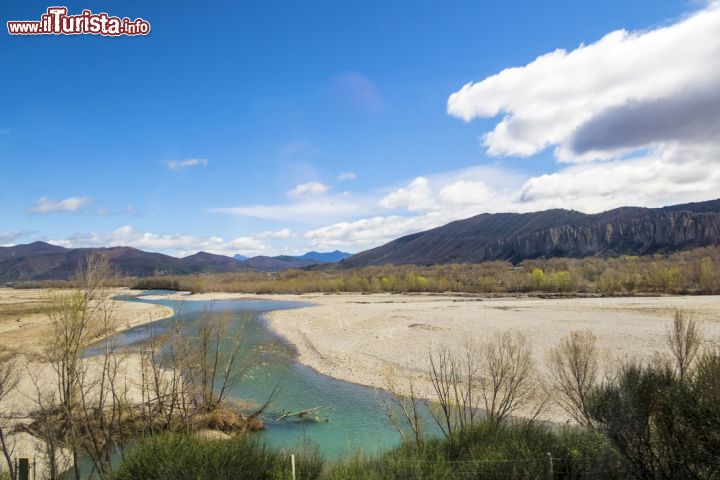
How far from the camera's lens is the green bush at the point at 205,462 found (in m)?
9.61

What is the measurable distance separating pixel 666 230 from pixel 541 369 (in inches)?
7122

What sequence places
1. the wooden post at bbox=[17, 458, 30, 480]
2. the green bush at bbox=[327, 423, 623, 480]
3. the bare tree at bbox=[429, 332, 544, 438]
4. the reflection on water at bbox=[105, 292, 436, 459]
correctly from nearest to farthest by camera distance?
the green bush at bbox=[327, 423, 623, 480]
the wooden post at bbox=[17, 458, 30, 480]
the bare tree at bbox=[429, 332, 544, 438]
the reflection on water at bbox=[105, 292, 436, 459]

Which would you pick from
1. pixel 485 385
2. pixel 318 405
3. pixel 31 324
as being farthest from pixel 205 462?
pixel 31 324

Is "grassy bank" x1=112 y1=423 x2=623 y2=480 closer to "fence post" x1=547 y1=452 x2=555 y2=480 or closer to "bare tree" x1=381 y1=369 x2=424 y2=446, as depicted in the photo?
"fence post" x1=547 y1=452 x2=555 y2=480

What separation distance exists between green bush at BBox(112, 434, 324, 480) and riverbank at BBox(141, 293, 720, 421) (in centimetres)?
1421

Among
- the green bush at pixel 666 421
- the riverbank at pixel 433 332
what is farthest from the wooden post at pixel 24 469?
the riverbank at pixel 433 332

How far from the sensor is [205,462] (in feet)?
32.4

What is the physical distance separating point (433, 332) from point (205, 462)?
33757mm

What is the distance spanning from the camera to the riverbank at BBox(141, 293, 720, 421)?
29984 mm

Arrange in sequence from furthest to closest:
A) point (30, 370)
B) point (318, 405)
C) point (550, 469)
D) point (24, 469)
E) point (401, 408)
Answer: point (30, 370) < point (318, 405) < point (401, 408) < point (24, 469) < point (550, 469)

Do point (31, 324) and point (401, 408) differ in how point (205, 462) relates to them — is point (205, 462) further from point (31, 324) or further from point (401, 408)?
point (31, 324)

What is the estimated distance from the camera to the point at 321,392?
2542 cm

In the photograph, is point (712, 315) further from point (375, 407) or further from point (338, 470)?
point (338, 470)

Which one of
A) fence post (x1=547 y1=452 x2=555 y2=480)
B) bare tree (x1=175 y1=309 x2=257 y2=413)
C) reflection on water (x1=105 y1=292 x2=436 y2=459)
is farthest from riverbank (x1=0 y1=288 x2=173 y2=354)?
fence post (x1=547 y1=452 x2=555 y2=480)
